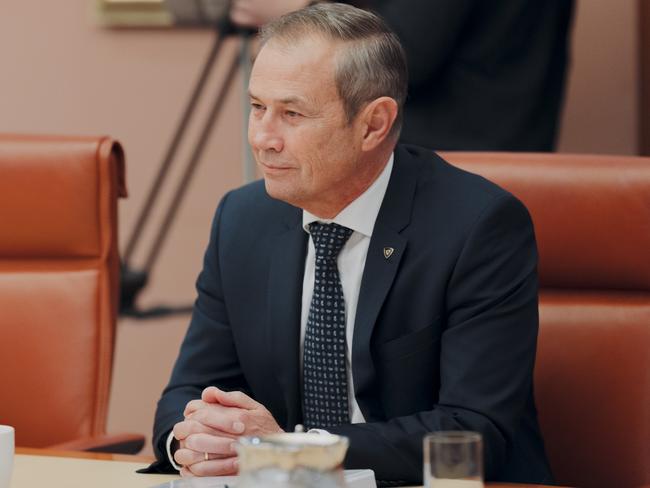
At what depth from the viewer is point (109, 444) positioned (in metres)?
2.09

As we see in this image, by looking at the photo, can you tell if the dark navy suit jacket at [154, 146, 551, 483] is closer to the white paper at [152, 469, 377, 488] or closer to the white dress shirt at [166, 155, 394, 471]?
the white dress shirt at [166, 155, 394, 471]

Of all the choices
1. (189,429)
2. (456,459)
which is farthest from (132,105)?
(456,459)

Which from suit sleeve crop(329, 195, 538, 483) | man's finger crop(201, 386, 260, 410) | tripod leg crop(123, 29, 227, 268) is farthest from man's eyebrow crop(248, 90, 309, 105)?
tripod leg crop(123, 29, 227, 268)

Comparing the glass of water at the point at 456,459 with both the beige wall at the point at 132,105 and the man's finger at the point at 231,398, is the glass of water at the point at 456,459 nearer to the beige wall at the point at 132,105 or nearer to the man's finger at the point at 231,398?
the man's finger at the point at 231,398

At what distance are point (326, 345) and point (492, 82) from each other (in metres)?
1.06

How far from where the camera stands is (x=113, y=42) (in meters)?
3.73

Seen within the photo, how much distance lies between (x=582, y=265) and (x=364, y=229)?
386 mm

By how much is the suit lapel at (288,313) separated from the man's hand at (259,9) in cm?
99

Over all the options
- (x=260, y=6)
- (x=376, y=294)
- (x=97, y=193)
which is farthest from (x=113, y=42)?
(x=376, y=294)

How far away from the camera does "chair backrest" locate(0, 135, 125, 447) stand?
88.7 inches

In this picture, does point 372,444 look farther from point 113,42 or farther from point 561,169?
point 113,42

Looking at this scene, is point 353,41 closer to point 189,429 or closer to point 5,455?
point 189,429

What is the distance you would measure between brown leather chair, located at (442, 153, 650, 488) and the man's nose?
392 millimetres

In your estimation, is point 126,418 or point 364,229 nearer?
point 364,229
